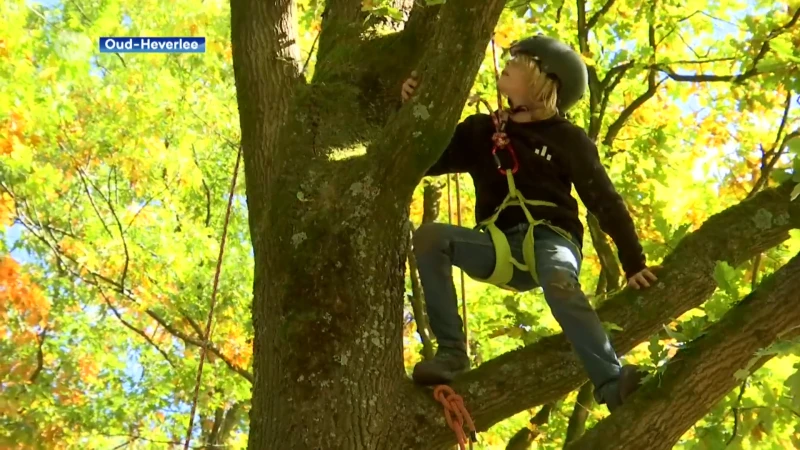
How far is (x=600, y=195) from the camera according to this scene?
2609 mm

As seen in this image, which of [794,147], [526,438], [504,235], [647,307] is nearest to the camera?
[794,147]

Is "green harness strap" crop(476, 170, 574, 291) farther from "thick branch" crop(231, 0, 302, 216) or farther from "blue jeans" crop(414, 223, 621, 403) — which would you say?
"thick branch" crop(231, 0, 302, 216)

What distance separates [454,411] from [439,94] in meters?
0.92

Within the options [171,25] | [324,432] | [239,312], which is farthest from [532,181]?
[171,25]

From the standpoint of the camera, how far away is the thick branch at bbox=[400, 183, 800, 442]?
7.20 feet

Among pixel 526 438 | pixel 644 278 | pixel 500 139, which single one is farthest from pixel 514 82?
pixel 526 438

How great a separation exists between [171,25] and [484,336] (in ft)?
19.0

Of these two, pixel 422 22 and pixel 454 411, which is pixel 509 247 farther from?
pixel 422 22

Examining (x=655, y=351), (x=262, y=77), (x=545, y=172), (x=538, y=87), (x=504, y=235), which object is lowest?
(x=655, y=351)

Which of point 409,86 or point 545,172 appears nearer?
point 409,86

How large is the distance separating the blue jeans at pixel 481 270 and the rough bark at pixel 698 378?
338 mm

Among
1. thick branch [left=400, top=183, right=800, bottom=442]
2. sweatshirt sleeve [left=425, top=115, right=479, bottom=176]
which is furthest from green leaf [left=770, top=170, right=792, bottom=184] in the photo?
sweatshirt sleeve [left=425, top=115, right=479, bottom=176]

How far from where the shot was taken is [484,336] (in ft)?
19.2

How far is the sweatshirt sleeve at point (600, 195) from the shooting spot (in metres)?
2.54
